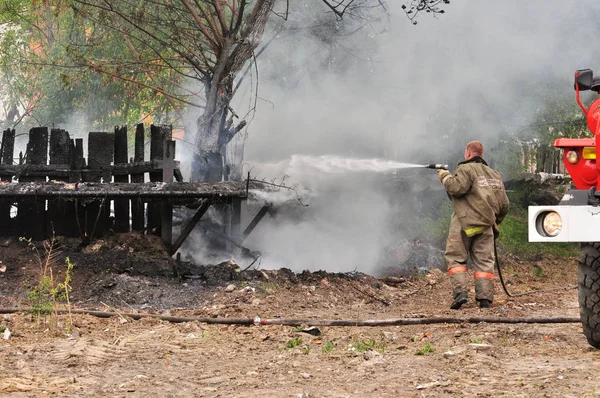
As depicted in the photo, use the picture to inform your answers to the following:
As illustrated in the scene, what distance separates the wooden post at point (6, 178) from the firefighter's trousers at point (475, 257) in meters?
5.58

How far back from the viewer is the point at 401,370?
204 inches

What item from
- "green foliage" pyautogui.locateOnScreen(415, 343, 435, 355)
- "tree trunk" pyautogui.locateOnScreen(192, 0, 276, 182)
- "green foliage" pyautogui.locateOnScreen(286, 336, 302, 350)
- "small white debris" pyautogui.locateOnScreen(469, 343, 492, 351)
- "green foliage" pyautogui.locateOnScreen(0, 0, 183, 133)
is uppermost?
"green foliage" pyautogui.locateOnScreen(0, 0, 183, 133)

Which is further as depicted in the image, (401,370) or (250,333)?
(250,333)

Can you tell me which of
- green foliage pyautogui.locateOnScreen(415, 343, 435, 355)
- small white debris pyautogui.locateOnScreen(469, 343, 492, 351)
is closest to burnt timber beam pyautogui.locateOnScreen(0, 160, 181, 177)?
green foliage pyautogui.locateOnScreen(415, 343, 435, 355)

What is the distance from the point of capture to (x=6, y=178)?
1056 centimetres

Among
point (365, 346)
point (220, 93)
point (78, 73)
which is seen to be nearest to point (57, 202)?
point (220, 93)

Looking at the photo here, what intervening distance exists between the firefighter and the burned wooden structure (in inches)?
107

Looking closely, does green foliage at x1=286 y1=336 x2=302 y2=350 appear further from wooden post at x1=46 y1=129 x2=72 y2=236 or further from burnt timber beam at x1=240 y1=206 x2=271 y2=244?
burnt timber beam at x1=240 y1=206 x2=271 y2=244

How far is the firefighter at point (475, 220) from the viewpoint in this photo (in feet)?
29.6

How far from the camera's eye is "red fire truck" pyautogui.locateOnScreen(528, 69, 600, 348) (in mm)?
5098

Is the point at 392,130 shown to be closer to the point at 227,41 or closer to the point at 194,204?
the point at 227,41

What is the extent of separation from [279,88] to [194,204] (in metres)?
9.30

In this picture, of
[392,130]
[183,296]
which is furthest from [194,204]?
[392,130]

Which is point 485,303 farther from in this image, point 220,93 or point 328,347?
point 220,93
